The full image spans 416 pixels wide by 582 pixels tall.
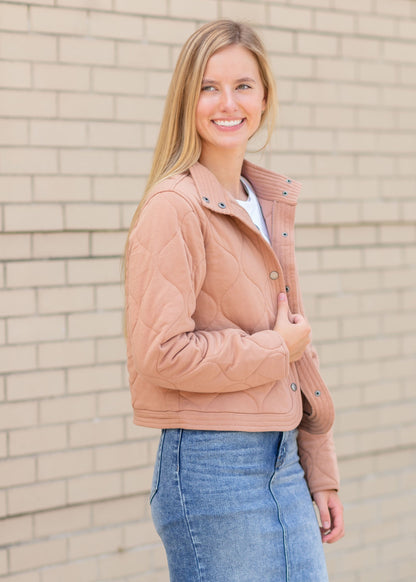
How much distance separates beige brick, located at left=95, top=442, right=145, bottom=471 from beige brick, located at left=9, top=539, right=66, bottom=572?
1.24 ft

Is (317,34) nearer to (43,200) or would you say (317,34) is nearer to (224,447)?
(43,200)

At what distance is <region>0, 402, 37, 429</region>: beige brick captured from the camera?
3.76 metres

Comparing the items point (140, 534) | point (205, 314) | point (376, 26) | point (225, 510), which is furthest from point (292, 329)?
point (376, 26)

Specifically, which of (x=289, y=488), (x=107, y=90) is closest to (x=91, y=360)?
(x=107, y=90)

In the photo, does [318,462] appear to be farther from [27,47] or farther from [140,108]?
[27,47]

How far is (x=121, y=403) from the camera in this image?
159 inches

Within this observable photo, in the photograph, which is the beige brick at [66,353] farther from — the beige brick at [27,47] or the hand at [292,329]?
the hand at [292,329]

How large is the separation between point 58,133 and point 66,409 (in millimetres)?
1178

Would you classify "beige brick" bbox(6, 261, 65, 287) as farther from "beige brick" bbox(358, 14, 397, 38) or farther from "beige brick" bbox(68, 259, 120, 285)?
"beige brick" bbox(358, 14, 397, 38)

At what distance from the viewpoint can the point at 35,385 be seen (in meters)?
3.82

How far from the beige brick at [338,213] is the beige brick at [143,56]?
1.11 meters

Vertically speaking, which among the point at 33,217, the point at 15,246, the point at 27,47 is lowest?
the point at 15,246

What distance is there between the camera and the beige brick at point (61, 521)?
388 cm

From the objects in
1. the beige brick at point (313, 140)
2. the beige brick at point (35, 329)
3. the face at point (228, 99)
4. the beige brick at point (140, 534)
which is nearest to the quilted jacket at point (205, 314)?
the face at point (228, 99)
